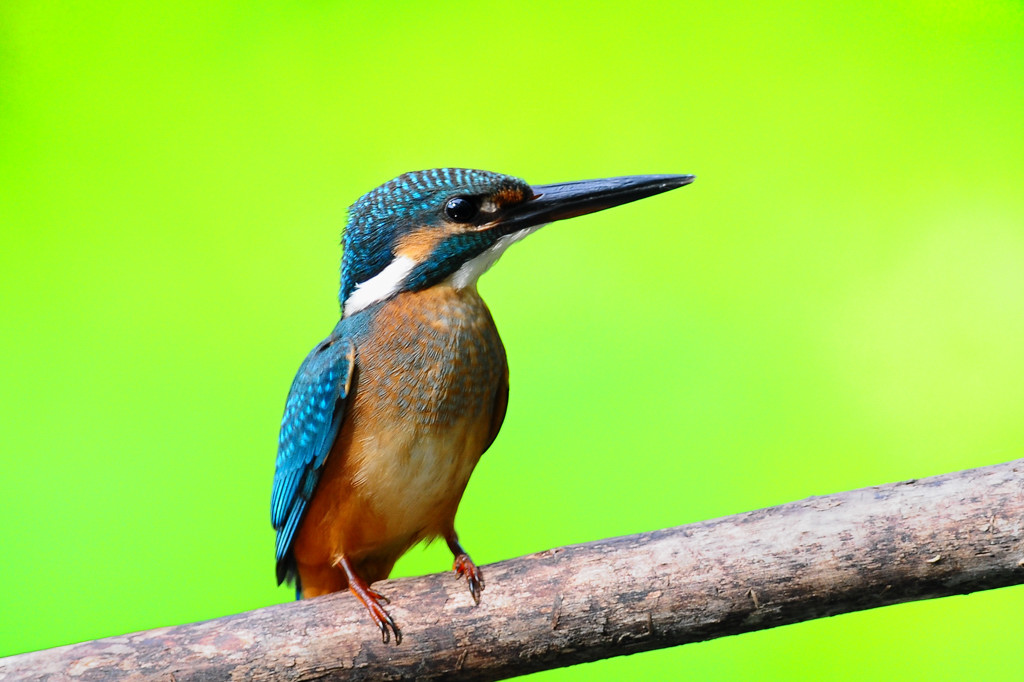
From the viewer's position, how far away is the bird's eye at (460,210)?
1.74 m

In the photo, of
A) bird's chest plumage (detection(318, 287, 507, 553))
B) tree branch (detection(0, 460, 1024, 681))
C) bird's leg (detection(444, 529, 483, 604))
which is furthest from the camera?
bird's chest plumage (detection(318, 287, 507, 553))

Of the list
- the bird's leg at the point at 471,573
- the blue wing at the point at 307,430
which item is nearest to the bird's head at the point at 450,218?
the blue wing at the point at 307,430

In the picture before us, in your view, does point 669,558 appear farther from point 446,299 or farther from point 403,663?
point 446,299

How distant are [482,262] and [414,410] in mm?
322

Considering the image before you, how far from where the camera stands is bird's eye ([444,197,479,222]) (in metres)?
1.74

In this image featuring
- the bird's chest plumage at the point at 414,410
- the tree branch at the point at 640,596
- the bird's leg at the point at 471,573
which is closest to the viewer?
the tree branch at the point at 640,596

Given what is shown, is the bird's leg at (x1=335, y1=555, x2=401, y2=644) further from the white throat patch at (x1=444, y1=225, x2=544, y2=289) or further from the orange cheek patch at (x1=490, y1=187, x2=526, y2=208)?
the orange cheek patch at (x1=490, y1=187, x2=526, y2=208)

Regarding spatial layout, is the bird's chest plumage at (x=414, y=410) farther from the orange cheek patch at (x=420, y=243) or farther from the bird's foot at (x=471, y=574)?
the bird's foot at (x=471, y=574)

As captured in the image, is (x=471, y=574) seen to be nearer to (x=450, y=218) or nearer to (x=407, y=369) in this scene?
(x=407, y=369)

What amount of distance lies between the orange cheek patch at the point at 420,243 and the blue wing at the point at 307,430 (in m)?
0.20

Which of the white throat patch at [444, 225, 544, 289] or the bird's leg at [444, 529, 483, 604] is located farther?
→ the white throat patch at [444, 225, 544, 289]

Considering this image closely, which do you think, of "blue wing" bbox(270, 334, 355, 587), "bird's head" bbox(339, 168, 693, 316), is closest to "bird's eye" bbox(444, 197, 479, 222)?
"bird's head" bbox(339, 168, 693, 316)

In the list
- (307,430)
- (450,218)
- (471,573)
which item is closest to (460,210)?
(450,218)

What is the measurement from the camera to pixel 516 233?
1789 millimetres
